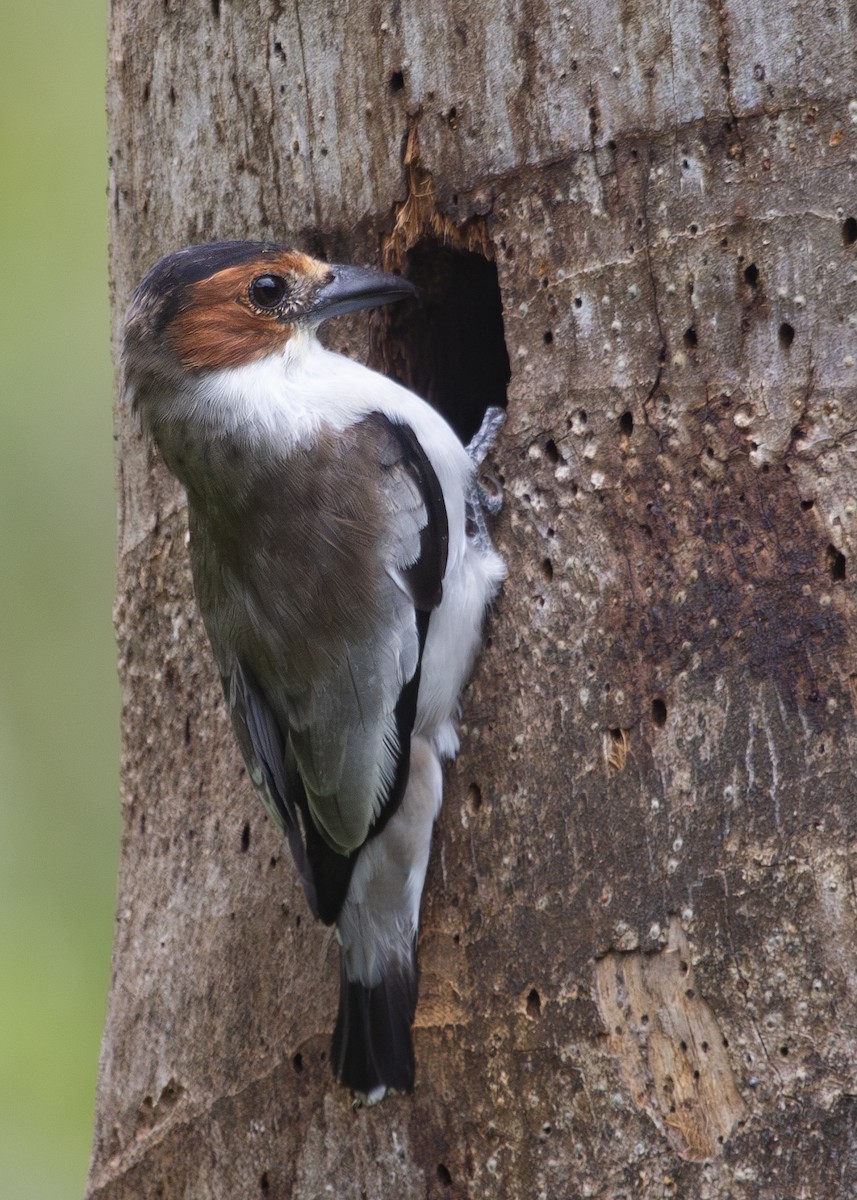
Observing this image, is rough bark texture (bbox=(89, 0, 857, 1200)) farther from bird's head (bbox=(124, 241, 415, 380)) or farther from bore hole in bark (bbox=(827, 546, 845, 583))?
bird's head (bbox=(124, 241, 415, 380))

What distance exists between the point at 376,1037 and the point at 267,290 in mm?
1992

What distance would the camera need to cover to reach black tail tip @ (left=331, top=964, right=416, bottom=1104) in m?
3.59

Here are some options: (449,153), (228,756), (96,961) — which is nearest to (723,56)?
(449,153)

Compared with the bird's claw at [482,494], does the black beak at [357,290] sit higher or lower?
higher

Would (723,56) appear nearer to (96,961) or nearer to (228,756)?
(228,756)

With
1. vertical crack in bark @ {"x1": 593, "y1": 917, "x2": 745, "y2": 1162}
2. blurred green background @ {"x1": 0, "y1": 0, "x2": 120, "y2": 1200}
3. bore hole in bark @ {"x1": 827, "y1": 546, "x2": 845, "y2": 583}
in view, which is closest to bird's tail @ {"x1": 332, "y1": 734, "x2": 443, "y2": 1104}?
vertical crack in bark @ {"x1": 593, "y1": 917, "x2": 745, "y2": 1162}

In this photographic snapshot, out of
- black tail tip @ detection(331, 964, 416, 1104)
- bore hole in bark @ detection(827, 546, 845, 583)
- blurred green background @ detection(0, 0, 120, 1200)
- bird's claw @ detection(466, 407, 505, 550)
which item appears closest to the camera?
bore hole in bark @ detection(827, 546, 845, 583)

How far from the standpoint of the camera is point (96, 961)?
A: 285 inches

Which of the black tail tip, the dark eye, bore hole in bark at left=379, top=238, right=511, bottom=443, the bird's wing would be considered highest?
the dark eye

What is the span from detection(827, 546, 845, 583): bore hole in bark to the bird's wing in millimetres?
1018

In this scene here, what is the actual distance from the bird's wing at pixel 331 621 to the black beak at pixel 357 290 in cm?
32

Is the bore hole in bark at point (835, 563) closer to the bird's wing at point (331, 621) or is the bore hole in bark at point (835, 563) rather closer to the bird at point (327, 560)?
the bird at point (327, 560)

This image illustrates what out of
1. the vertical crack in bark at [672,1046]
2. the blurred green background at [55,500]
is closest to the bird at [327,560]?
the vertical crack in bark at [672,1046]

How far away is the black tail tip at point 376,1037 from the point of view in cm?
359
